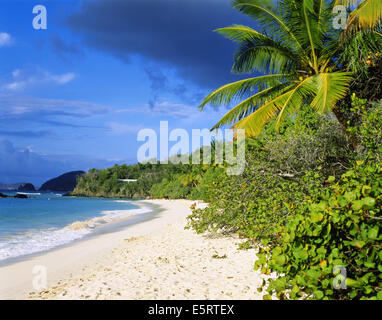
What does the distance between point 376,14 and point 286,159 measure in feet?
11.0

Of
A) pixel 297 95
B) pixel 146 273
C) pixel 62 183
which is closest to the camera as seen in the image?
pixel 146 273

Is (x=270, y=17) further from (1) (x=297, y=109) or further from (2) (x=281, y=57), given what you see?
(1) (x=297, y=109)

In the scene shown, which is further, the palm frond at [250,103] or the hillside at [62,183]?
the hillside at [62,183]

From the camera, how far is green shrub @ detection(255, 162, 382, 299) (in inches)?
104

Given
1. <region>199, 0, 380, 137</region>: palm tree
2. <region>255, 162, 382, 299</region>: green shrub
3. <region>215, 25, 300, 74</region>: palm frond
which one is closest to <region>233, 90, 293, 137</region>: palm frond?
<region>199, 0, 380, 137</region>: palm tree

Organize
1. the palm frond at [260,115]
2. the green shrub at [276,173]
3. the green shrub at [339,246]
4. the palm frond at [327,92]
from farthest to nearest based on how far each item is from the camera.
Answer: the palm frond at [260,115]
the green shrub at [276,173]
the palm frond at [327,92]
the green shrub at [339,246]

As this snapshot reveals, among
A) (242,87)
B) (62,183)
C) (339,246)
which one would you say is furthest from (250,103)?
(62,183)

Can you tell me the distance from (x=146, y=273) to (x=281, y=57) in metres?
6.46

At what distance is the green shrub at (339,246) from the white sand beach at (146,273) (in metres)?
1.34

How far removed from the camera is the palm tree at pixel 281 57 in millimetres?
7123

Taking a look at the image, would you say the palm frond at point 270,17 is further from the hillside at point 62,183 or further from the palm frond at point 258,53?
the hillside at point 62,183

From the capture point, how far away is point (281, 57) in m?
8.34

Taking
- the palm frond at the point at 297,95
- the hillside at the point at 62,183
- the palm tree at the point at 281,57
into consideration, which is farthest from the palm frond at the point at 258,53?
the hillside at the point at 62,183
